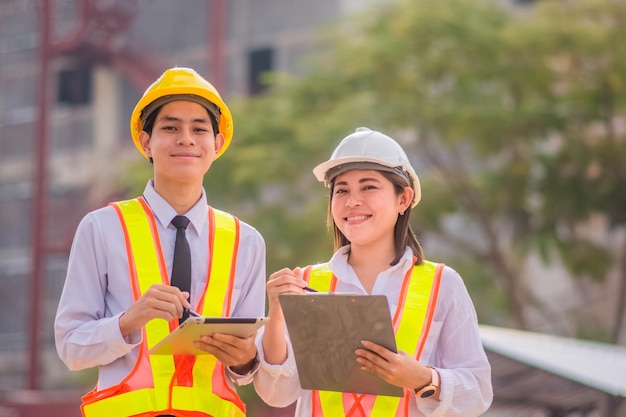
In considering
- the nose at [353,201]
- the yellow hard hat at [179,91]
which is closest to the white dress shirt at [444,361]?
the nose at [353,201]

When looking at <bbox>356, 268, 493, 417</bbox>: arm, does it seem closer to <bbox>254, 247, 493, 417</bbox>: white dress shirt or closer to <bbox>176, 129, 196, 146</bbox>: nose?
<bbox>254, 247, 493, 417</bbox>: white dress shirt

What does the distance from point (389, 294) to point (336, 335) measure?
562 mm

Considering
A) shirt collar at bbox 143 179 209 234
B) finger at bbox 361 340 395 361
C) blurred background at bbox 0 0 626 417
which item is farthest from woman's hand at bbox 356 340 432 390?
blurred background at bbox 0 0 626 417

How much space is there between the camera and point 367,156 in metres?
5.50

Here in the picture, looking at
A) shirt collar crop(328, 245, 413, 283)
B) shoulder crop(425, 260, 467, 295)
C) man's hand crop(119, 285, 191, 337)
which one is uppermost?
shirt collar crop(328, 245, 413, 283)

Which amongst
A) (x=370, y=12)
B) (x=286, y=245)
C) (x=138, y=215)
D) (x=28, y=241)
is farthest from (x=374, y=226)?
(x=28, y=241)

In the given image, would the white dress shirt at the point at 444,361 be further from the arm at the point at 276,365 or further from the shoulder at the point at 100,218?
the shoulder at the point at 100,218

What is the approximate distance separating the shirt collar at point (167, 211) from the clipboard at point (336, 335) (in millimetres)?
695

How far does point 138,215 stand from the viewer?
5.51 m

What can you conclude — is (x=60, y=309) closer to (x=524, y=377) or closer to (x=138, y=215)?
(x=138, y=215)

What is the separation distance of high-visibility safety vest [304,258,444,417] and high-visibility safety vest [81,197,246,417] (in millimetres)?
355

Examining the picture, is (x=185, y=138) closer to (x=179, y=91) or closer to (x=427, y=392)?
(x=179, y=91)

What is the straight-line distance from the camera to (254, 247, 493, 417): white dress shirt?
5301 mm

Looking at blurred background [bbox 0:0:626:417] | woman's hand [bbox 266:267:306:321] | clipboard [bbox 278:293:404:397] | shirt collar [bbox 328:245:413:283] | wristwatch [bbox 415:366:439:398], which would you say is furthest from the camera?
blurred background [bbox 0:0:626:417]
